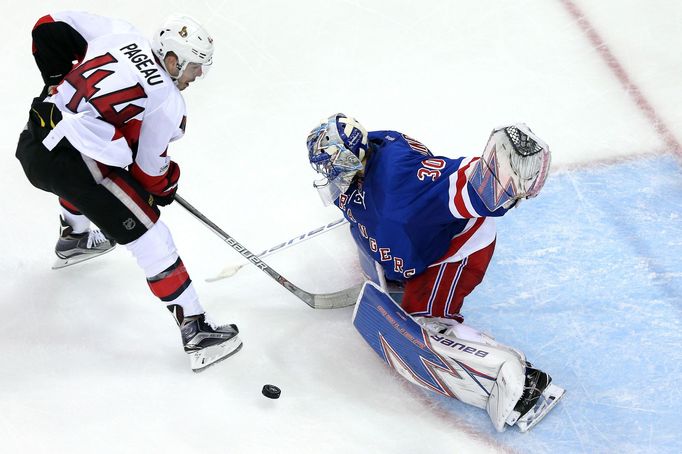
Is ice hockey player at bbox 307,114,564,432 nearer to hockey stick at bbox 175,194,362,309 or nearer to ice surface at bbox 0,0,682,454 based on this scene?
ice surface at bbox 0,0,682,454

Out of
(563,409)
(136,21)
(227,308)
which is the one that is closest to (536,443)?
(563,409)

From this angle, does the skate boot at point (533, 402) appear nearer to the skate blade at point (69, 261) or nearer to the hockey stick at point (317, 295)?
the hockey stick at point (317, 295)

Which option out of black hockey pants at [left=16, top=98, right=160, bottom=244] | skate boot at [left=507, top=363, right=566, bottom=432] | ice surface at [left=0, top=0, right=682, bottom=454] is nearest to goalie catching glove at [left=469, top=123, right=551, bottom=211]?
skate boot at [left=507, top=363, right=566, bottom=432]

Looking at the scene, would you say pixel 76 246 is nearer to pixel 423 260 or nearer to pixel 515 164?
pixel 423 260

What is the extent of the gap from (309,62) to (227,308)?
170 cm

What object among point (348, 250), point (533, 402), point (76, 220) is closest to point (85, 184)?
point (76, 220)

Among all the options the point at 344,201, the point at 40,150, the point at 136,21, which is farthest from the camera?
the point at 136,21

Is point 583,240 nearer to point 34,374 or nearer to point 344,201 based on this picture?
point 344,201

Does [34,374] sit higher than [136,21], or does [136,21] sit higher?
[136,21]

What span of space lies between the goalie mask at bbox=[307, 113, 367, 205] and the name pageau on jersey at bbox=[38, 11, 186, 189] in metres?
0.51

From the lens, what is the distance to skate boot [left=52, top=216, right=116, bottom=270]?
399cm

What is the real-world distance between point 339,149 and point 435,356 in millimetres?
865

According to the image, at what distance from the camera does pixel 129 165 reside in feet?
11.2

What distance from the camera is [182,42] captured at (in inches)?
126
